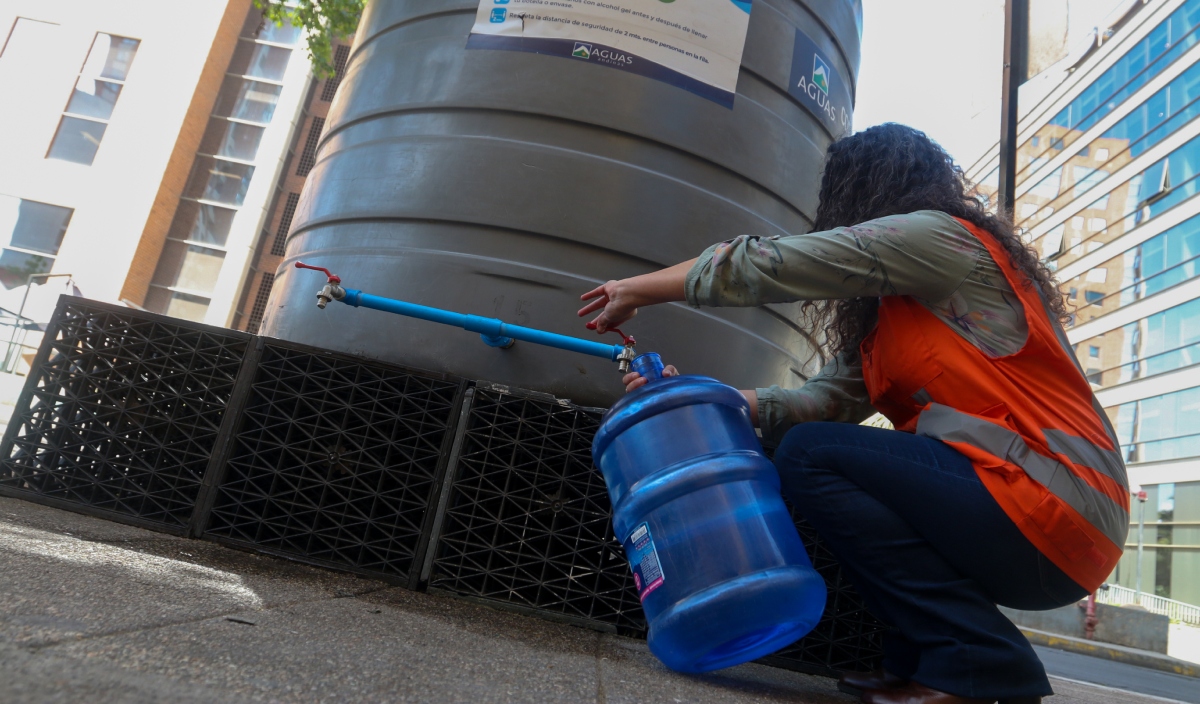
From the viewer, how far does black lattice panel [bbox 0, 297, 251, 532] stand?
6.79 feet

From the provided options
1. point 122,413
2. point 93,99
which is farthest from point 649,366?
point 93,99

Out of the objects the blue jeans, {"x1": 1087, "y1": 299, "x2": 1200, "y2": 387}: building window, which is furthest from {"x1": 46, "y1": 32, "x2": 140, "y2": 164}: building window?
{"x1": 1087, "y1": 299, "x2": 1200, "y2": 387}: building window

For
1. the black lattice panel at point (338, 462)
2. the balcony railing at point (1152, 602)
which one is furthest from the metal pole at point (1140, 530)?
the black lattice panel at point (338, 462)

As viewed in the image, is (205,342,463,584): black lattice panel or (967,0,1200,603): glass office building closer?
(205,342,463,584): black lattice panel

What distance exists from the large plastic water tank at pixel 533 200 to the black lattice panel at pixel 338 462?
0.19 metres

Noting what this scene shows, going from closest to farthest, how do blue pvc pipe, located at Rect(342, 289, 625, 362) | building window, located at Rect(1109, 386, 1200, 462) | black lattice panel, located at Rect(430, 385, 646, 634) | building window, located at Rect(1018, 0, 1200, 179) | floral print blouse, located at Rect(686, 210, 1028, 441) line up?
floral print blouse, located at Rect(686, 210, 1028, 441) < black lattice panel, located at Rect(430, 385, 646, 634) < blue pvc pipe, located at Rect(342, 289, 625, 362) < building window, located at Rect(1109, 386, 1200, 462) < building window, located at Rect(1018, 0, 1200, 179)

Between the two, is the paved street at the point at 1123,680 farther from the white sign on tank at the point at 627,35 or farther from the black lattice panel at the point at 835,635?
the white sign on tank at the point at 627,35

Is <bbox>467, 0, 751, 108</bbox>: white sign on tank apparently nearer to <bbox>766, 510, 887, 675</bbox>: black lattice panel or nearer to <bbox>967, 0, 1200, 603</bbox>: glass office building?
<bbox>766, 510, 887, 675</bbox>: black lattice panel

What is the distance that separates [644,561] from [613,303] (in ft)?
1.97

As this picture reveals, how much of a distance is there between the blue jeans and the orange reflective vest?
0.14 ft

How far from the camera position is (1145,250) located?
22.0 meters

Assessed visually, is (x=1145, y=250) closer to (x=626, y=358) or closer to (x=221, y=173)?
(x=626, y=358)

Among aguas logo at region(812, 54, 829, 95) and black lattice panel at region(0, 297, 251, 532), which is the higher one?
aguas logo at region(812, 54, 829, 95)

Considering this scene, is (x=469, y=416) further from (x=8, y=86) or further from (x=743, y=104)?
(x=8, y=86)
